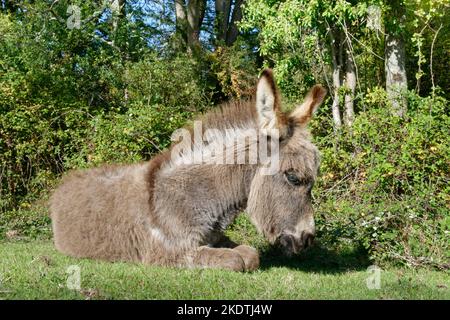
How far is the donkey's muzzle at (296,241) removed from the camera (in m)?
5.41

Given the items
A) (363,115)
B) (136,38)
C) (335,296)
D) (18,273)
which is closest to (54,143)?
(136,38)

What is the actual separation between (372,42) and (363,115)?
4.85m

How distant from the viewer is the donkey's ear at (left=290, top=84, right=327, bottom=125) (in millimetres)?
5852

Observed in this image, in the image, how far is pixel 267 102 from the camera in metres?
5.55

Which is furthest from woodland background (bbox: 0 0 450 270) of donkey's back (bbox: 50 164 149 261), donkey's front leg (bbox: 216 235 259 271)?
donkey's back (bbox: 50 164 149 261)

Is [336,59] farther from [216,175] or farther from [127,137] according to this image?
[216,175]

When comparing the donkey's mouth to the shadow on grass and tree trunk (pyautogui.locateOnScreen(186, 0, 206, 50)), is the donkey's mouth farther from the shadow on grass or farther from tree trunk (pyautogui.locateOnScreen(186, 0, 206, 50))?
tree trunk (pyautogui.locateOnScreen(186, 0, 206, 50))

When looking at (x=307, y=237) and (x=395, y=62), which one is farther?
(x=395, y=62)

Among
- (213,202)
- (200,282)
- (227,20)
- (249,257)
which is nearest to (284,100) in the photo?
(213,202)

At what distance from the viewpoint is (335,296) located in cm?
Result: 461

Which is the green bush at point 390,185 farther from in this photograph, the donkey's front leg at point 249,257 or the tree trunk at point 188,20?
the tree trunk at point 188,20

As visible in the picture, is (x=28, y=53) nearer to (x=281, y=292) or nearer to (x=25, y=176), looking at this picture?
(x=25, y=176)

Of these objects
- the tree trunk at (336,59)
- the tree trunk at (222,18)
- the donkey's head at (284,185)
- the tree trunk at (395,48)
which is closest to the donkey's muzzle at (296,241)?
the donkey's head at (284,185)

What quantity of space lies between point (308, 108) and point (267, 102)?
604 millimetres
